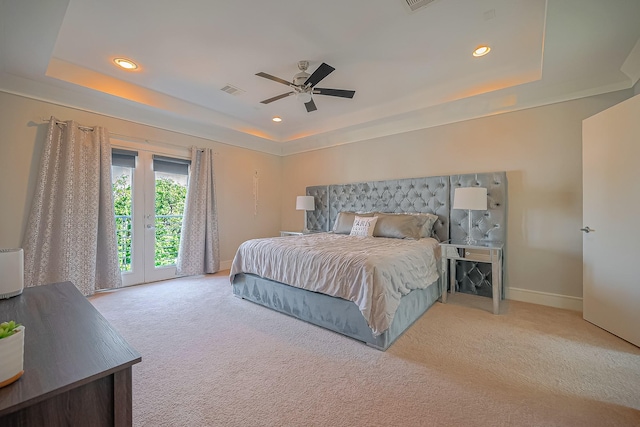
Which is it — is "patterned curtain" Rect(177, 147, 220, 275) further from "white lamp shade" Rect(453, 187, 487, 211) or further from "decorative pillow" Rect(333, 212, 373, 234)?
"white lamp shade" Rect(453, 187, 487, 211)

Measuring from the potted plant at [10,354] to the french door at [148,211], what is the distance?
380 cm

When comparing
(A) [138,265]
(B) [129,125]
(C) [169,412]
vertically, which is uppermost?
(B) [129,125]

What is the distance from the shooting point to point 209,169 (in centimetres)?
479

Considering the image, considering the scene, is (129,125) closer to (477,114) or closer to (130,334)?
(130,334)

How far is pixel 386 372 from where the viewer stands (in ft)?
6.32

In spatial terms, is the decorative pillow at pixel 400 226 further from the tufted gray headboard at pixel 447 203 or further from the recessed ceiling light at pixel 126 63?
the recessed ceiling light at pixel 126 63

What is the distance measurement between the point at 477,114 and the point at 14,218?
19.7 ft

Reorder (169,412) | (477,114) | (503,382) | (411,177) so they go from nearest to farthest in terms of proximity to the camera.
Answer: (169,412) → (503,382) → (477,114) → (411,177)

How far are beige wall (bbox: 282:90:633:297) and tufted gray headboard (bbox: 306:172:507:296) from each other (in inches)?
7.4

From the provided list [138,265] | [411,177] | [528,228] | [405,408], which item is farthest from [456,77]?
[138,265]

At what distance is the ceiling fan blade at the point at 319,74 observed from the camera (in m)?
2.59

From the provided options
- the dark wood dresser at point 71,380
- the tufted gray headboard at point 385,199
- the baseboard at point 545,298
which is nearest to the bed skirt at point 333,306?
the baseboard at point 545,298

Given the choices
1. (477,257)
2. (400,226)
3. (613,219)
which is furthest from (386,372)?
(613,219)

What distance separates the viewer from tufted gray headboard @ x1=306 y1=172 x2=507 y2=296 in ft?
11.4
